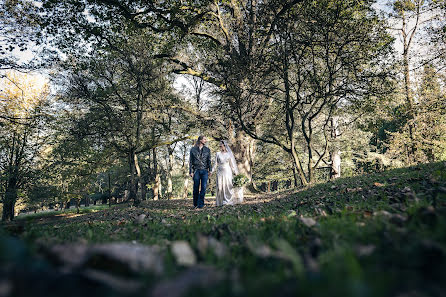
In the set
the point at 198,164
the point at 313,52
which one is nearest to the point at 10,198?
the point at 198,164

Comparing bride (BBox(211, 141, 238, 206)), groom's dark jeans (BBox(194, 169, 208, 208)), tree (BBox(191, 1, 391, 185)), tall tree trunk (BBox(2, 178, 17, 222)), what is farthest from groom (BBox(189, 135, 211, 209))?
tall tree trunk (BBox(2, 178, 17, 222))

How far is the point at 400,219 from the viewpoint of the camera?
1961mm

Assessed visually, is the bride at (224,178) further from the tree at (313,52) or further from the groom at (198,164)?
the tree at (313,52)

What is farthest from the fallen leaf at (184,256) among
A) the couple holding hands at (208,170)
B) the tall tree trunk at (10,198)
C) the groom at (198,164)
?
the tall tree trunk at (10,198)

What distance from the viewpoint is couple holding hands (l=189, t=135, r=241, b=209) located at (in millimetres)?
10539

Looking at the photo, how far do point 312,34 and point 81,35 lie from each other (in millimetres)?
11925

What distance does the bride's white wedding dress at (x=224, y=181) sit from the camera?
37.6 feet

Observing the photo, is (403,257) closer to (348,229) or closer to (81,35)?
(348,229)

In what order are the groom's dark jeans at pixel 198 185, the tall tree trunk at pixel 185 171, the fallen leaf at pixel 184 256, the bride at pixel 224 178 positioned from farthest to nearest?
the tall tree trunk at pixel 185 171 < the bride at pixel 224 178 < the groom's dark jeans at pixel 198 185 < the fallen leaf at pixel 184 256

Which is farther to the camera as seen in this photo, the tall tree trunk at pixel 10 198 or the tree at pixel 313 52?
the tall tree trunk at pixel 10 198

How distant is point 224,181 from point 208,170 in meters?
0.99

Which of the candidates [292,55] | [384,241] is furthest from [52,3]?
[384,241]

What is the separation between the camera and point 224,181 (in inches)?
454

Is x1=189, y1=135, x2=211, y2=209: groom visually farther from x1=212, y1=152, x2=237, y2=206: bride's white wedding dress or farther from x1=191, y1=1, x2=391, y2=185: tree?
x1=191, y1=1, x2=391, y2=185: tree
